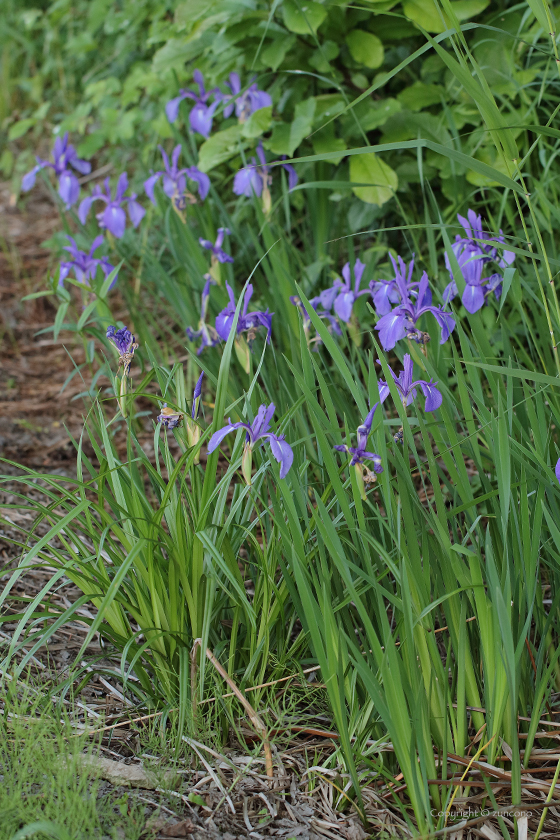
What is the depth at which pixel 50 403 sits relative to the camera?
2.76 metres

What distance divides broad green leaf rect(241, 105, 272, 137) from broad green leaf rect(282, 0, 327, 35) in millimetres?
248

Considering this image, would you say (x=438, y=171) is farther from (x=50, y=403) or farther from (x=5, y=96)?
(x=5, y=96)

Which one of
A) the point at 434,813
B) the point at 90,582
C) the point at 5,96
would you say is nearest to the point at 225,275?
the point at 90,582

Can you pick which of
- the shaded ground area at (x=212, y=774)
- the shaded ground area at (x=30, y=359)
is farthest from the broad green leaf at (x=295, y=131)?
the shaded ground area at (x=212, y=774)

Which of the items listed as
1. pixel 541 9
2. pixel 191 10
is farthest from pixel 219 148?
pixel 541 9

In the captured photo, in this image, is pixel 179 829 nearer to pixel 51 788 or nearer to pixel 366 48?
pixel 51 788

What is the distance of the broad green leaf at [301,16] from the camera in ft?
7.17

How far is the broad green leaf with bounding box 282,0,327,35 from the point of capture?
2186 mm

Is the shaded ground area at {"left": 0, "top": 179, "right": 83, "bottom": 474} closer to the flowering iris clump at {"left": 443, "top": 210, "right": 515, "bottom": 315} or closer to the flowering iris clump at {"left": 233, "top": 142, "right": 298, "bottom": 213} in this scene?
the flowering iris clump at {"left": 233, "top": 142, "right": 298, "bottom": 213}

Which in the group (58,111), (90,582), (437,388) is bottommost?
(90,582)

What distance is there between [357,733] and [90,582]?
0.56 meters

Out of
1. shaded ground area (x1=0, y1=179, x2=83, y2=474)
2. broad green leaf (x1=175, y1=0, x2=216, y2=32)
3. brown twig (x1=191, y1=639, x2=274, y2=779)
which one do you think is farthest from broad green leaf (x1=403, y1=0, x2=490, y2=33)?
brown twig (x1=191, y1=639, x2=274, y2=779)

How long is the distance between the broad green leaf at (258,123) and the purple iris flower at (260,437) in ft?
4.49

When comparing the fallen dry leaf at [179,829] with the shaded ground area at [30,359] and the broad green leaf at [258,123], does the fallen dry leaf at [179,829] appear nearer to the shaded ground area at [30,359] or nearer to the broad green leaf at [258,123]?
the shaded ground area at [30,359]
